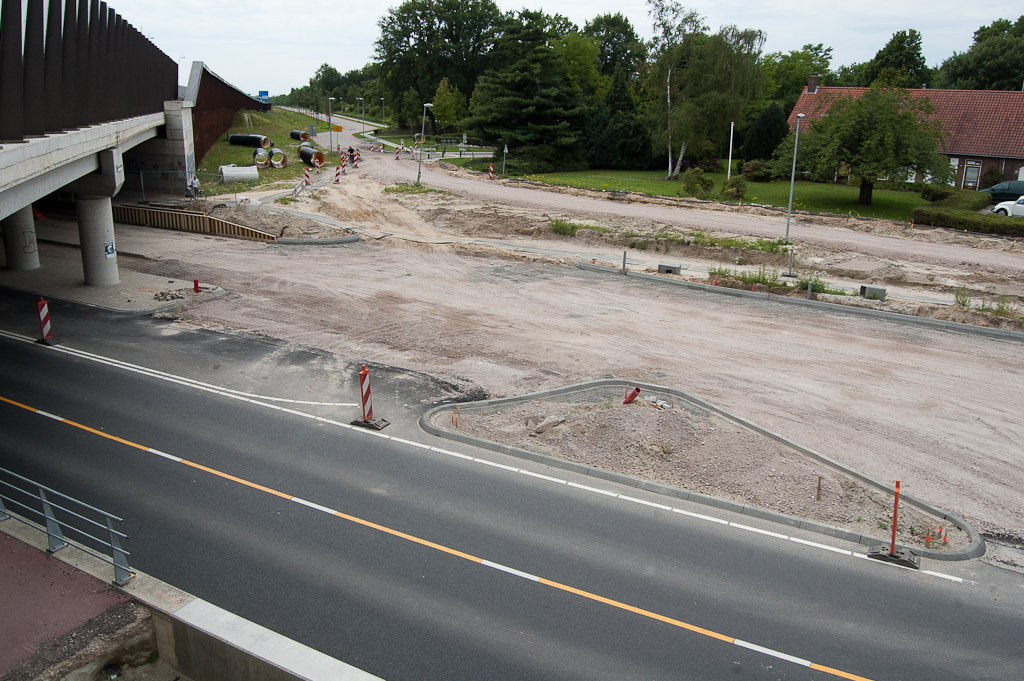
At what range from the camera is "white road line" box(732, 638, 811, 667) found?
340 inches

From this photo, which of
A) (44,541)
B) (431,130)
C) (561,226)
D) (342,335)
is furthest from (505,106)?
(44,541)

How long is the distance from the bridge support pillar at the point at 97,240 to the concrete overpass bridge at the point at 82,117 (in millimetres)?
36

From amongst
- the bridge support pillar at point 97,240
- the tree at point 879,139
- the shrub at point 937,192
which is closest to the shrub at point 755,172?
the shrub at point 937,192

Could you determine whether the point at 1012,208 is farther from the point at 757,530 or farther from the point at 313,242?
the point at 313,242

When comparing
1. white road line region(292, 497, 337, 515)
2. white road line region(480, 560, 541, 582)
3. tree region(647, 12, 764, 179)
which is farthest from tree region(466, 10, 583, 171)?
white road line region(480, 560, 541, 582)

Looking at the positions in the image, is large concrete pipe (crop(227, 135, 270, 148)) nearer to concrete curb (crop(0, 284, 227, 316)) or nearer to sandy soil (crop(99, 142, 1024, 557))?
sandy soil (crop(99, 142, 1024, 557))

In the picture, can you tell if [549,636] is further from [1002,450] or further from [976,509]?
[1002,450]

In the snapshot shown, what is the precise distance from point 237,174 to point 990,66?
68715mm

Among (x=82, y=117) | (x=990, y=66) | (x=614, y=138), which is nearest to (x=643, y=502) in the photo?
(x=82, y=117)

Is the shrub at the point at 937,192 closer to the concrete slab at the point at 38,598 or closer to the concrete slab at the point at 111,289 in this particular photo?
the concrete slab at the point at 111,289

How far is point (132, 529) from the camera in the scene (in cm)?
1115

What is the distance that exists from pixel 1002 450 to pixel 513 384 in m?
11.2

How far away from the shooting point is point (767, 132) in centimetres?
5747

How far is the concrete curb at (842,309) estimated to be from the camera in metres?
23.0
